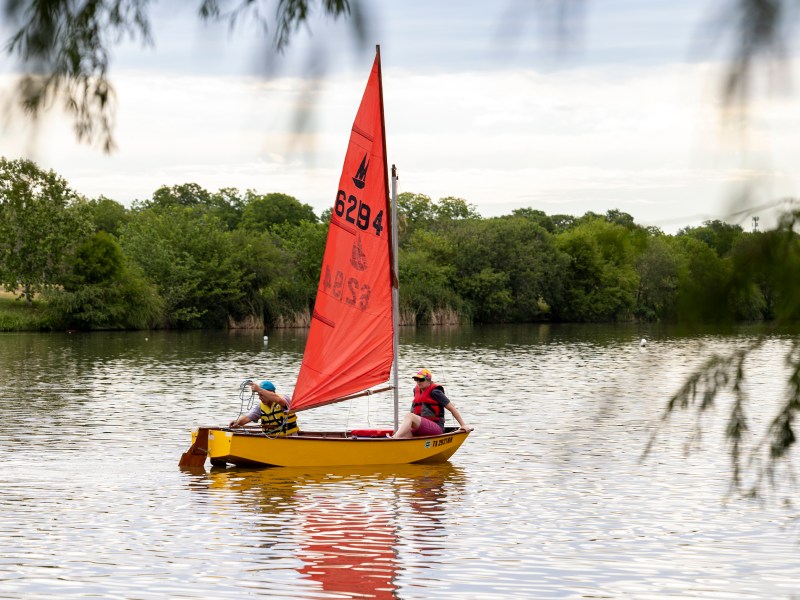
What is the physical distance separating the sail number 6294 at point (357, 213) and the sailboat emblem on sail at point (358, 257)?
267 mm

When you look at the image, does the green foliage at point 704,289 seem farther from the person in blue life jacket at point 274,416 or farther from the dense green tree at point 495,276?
the dense green tree at point 495,276

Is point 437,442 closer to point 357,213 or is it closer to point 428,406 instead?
point 428,406

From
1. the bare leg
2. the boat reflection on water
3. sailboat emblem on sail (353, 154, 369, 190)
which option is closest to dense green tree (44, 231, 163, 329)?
sailboat emblem on sail (353, 154, 369, 190)

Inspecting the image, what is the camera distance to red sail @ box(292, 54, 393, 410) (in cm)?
1859

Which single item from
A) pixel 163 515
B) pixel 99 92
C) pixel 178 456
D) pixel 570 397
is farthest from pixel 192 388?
pixel 99 92

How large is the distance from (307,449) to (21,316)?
5770 centimetres

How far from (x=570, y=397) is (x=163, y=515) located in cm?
1985

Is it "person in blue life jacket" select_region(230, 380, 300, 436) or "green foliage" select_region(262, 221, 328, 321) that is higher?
"green foliage" select_region(262, 221, 328, 321)

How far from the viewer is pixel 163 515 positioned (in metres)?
14.2

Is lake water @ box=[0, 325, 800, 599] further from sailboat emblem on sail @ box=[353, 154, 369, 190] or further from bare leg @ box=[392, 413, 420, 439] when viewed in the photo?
sailboat emblem on sail @ box=[353, 154, 369, 190]

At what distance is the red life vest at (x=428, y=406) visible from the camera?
1842 cm

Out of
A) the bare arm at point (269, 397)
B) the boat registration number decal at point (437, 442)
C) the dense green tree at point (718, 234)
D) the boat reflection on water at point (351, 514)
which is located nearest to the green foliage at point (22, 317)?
the boat reflection on water at point (351, 514)

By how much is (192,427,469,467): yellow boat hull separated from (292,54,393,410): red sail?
927 mm

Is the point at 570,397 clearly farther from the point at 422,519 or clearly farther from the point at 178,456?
the point at 422,519
